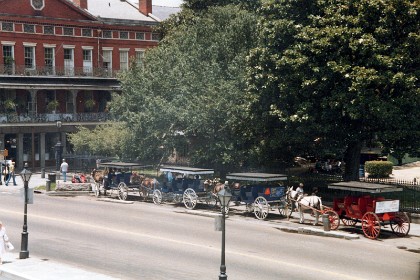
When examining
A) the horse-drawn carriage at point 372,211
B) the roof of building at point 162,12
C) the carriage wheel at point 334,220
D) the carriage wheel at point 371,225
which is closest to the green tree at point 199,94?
the carriage wheel at point 334,220

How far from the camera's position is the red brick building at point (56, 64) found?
59156 millimetres

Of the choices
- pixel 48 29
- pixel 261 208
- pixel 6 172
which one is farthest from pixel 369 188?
pixel 48 29

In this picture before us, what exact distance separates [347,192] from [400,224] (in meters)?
7.73

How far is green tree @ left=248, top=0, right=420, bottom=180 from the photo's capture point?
30188mm

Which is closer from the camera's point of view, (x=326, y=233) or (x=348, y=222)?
(x=326, y=233)

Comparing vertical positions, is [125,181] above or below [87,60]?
below

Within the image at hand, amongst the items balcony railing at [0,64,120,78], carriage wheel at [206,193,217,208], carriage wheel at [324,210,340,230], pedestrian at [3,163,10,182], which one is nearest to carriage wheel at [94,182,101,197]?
carriage wheel at [206,193,217,208]

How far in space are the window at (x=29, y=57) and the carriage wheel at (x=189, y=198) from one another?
32599 mm

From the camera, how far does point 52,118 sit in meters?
60.7

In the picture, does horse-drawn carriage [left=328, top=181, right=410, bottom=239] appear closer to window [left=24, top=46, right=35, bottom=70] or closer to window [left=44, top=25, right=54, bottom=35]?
window [left=24, top=46, right=35, bottom=70]

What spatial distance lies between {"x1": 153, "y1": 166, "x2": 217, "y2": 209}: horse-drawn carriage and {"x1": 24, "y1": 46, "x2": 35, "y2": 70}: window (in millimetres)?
30371

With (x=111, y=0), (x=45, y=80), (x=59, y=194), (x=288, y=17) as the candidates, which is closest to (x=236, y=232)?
(x=288, y=17)

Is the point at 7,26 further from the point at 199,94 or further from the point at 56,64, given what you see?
the point at 199,94

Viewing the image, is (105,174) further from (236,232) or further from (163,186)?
(236,232)
